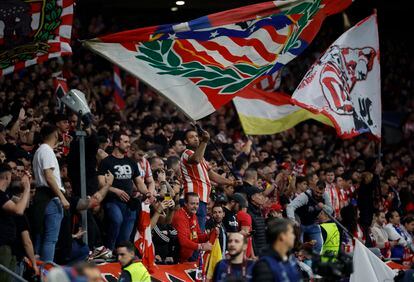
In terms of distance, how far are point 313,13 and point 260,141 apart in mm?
7637

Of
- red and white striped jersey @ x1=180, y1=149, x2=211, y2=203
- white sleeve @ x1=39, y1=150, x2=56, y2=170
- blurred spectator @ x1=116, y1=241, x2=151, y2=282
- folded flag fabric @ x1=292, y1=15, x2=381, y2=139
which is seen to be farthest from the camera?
folded flag fabric @ x1=292, y1=15, x2=381, y2=139

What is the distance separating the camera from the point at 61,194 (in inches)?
494

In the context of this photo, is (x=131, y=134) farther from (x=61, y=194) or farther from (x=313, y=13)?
(x=61, y=194)

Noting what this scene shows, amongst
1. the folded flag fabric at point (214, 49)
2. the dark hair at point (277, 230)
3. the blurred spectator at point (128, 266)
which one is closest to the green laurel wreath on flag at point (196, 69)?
the folded flag fabric at point (214, 49)

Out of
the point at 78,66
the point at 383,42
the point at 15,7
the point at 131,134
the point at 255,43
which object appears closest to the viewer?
the point at 15,7

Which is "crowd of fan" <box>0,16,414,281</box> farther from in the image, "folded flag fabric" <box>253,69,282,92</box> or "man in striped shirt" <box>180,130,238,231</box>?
"folded flag fabric" <box>253,69,282,92</box>

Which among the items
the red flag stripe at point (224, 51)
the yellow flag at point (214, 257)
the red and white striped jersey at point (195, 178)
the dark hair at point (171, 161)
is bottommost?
the yellow flag at point (214, 257)

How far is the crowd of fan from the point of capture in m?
12.7

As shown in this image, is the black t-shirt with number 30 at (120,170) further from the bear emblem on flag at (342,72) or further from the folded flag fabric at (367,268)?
the bear emblem on flag at (342,72)

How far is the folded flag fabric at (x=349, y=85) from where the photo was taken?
17297 millimetres

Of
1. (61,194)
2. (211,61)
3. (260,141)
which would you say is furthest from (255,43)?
(260,141)

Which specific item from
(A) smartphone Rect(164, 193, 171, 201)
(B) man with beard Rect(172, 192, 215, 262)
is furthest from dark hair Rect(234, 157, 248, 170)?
(B) man with beard Rect(172, 192, 215, 262)

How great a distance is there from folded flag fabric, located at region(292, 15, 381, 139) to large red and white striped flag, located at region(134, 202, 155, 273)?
11.5 ft

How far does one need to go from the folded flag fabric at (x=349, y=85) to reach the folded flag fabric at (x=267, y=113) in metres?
1.81
